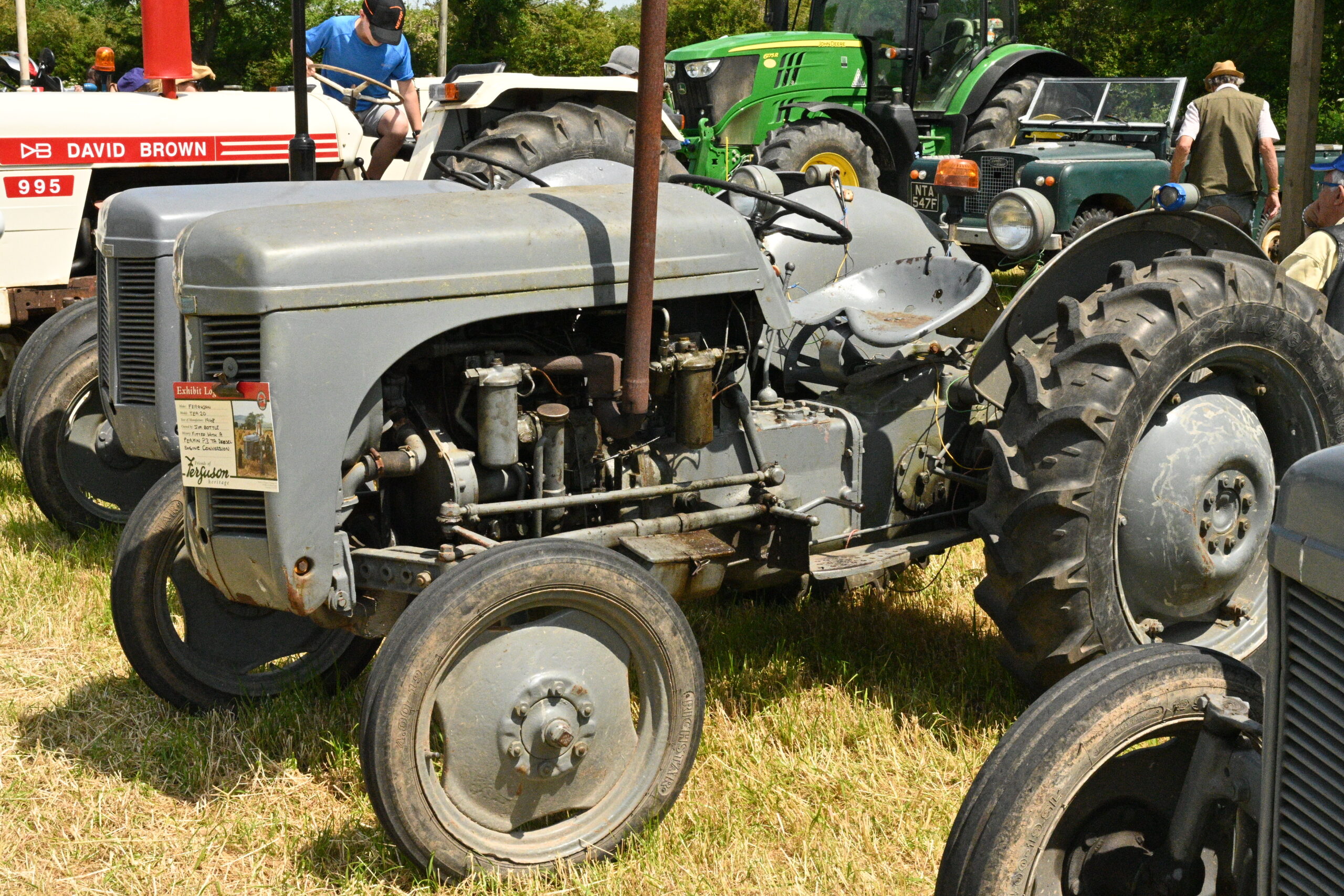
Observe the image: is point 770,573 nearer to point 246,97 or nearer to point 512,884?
point 512,884

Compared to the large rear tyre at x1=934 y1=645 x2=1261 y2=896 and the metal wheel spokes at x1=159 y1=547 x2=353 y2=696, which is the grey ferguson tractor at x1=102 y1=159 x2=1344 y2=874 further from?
the large rear tyre at x1=934 y1=645 x2=1261 y2=896

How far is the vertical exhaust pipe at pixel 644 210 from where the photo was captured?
2930mm

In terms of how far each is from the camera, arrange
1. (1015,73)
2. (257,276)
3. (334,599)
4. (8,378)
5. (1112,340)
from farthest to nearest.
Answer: (1015,73) → (8,378) → (1112,340) → (334,599) → (257,276)

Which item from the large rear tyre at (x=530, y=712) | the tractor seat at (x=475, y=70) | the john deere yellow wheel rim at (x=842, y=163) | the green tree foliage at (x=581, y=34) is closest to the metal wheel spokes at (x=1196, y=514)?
the large rear tyre at (x=530, y=712)

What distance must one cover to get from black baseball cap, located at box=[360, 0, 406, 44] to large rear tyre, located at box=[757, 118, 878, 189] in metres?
3.94

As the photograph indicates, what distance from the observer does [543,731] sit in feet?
9.53

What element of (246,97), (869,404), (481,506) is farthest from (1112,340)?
(246,97)

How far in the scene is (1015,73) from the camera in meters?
12.4

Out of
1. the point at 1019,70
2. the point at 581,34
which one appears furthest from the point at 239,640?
the point at 581,34

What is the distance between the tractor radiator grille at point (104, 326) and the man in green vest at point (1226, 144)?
273 inches

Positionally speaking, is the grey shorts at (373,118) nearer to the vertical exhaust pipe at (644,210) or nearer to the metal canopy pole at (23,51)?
the metal canopy pole at (23,51)

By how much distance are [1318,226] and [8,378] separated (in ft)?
21.3

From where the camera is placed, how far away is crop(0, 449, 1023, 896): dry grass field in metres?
3.01

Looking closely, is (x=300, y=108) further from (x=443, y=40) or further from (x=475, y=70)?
(x=443, y=40)
